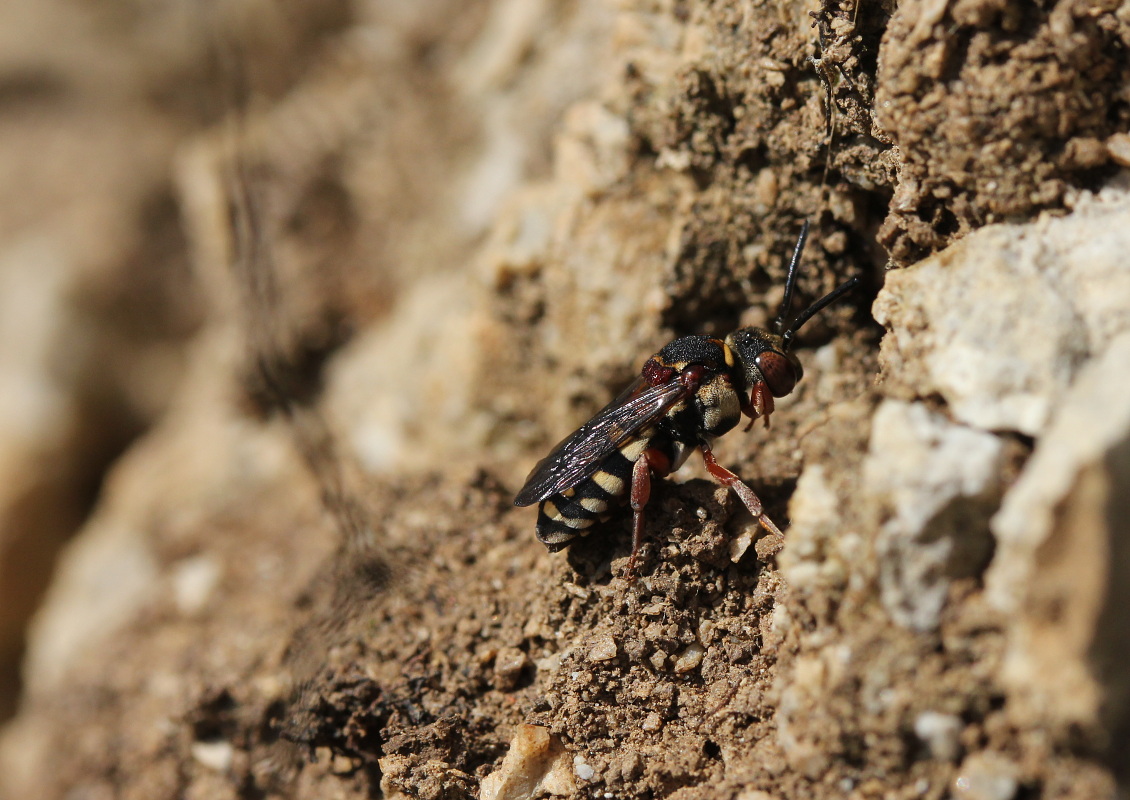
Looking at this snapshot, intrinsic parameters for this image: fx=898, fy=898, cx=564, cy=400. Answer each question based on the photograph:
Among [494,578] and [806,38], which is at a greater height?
[806,38]

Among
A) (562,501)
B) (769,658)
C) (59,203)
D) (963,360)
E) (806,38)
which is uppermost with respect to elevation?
(59,203)

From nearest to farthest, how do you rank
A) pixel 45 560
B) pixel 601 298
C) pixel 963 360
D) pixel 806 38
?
1. pixel 963 360
2. pixel 806 38
3. pixel 601 298
4. pixel 45 560

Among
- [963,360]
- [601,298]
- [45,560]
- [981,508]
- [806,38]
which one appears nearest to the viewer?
[981,508]

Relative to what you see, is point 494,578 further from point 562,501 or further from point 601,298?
point 601,298

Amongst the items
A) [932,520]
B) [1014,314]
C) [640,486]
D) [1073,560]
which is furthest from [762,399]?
[1073,560]

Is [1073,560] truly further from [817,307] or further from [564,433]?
[564,433]

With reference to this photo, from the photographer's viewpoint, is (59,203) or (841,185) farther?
(59,203)

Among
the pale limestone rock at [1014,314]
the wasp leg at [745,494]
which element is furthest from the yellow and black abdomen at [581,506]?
the pale limestone rock at [1014,314]

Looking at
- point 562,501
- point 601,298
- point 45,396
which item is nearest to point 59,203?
point 45,396
